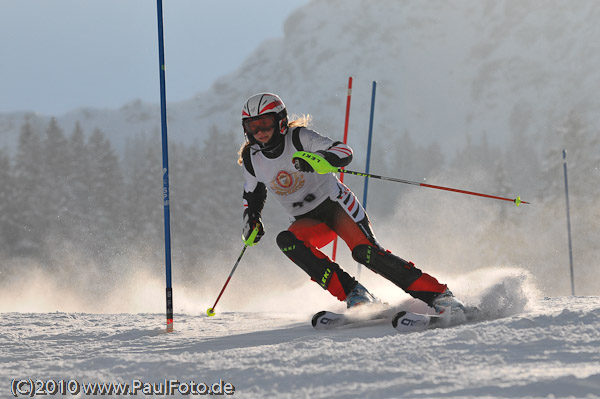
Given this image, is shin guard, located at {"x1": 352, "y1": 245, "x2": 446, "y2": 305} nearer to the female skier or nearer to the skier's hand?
the female skier

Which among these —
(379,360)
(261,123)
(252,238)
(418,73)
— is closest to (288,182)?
(261,123)

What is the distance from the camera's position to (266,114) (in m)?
4.21

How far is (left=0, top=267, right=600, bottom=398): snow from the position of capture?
6.17ft

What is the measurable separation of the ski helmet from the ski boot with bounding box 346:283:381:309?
1321 millimetres

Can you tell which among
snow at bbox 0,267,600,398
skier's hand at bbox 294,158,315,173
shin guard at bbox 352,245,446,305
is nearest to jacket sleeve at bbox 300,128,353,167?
skier's hand at bbox 294,158,315,173

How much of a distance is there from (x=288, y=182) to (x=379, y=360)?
7.56ft

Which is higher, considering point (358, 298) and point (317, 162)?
point (317, 162)

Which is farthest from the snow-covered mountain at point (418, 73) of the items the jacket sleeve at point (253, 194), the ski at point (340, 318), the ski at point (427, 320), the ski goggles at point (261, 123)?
the ski at point (427, 320)

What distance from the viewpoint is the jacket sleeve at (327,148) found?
4027 millimetres

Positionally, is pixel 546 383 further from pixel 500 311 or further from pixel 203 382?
pixel 500 311

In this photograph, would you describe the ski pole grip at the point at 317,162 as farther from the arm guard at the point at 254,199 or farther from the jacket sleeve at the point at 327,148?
the arm guard at the point at 254,199

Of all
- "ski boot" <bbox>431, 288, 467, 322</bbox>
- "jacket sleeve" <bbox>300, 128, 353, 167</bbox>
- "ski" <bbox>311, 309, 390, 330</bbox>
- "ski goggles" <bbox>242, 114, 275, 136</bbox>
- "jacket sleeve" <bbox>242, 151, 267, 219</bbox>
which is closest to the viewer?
"ski boot" <bbox>431, 288, 467, 322</bbox>

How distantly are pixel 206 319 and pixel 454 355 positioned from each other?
332 centimetres

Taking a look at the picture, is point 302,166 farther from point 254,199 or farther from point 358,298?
point 358,298
